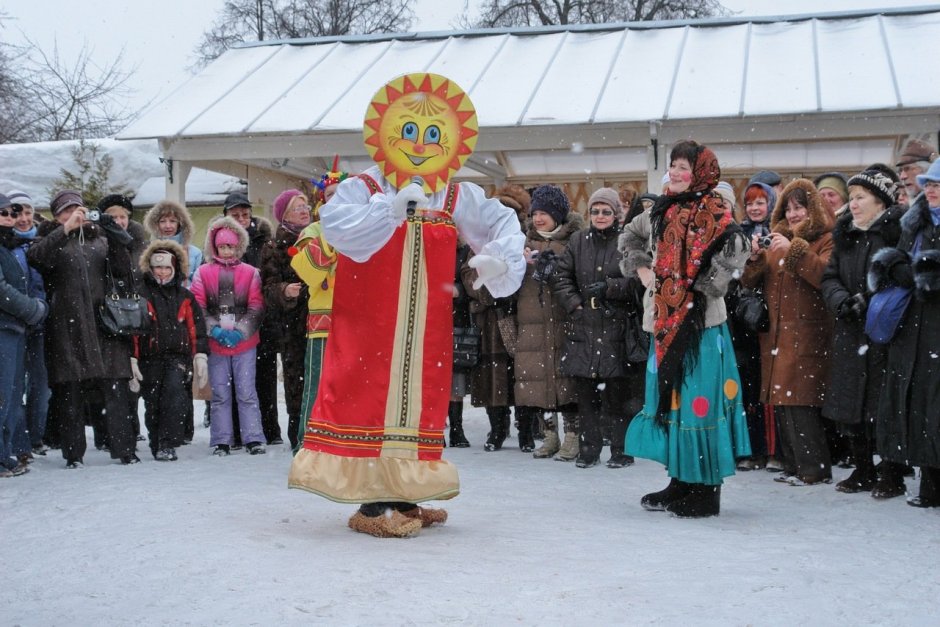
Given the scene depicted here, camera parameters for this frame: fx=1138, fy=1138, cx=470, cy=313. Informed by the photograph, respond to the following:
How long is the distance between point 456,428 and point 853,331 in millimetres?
3169

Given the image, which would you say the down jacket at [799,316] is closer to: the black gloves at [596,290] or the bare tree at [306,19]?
the black gloves at [596,290]

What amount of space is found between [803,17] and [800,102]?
3.43 m

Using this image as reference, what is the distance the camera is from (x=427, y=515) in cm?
491

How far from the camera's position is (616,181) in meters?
15.0

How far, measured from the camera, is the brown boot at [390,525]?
4613mm

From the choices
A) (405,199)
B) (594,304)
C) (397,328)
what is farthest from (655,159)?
(405,199)

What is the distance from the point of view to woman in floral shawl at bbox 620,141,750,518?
5.20 metres

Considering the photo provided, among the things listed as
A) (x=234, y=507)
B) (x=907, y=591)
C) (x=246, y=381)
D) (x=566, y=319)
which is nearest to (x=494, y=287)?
(x=234, y=507)

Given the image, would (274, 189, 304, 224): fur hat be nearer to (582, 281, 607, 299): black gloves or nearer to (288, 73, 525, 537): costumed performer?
(582, 281, 607, 299): black gloves

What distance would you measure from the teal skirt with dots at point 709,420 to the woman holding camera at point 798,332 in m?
1.23

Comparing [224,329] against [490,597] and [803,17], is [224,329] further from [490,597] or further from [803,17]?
[803,17]

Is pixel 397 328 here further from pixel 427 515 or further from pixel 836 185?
pixel 836 185

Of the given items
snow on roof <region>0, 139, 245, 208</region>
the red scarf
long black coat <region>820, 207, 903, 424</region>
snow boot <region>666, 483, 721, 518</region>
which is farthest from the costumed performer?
snow on roof <region>0, 139, 245, 208</region>

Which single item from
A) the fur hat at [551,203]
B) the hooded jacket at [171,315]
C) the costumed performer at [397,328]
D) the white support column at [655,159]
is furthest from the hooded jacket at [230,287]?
the white support column at [655,159]
